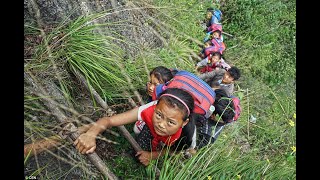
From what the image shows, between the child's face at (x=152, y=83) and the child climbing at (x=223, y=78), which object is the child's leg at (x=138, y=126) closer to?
the child's face at (x=152, y=83)

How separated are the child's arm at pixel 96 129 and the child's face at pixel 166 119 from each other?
0.52 feet

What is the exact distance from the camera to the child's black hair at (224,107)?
104 inches

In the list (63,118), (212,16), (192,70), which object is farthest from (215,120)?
(212,16)

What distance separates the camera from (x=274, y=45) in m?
3.96

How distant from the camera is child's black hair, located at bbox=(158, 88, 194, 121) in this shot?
2182mm

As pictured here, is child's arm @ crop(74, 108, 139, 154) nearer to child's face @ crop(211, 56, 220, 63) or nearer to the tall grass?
the tall grass

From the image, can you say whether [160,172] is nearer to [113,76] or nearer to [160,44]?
[113,76]

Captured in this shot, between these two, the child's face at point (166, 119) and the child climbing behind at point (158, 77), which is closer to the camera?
the child's face at point (166, 119)

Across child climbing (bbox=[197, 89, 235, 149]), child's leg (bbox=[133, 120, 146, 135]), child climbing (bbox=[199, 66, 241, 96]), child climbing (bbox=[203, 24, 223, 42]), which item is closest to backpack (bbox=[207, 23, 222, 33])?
child climbing (bbox=[203, 24, 223, 42])

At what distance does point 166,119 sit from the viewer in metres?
2.20

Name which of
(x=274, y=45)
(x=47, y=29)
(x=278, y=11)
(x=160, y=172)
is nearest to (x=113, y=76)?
(x=47, y=29)

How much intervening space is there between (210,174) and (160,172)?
0.31m

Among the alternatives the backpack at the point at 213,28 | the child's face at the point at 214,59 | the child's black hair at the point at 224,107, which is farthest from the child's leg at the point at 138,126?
the backpack at the point at 213,28

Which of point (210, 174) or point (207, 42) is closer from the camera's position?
point (210, 174)
